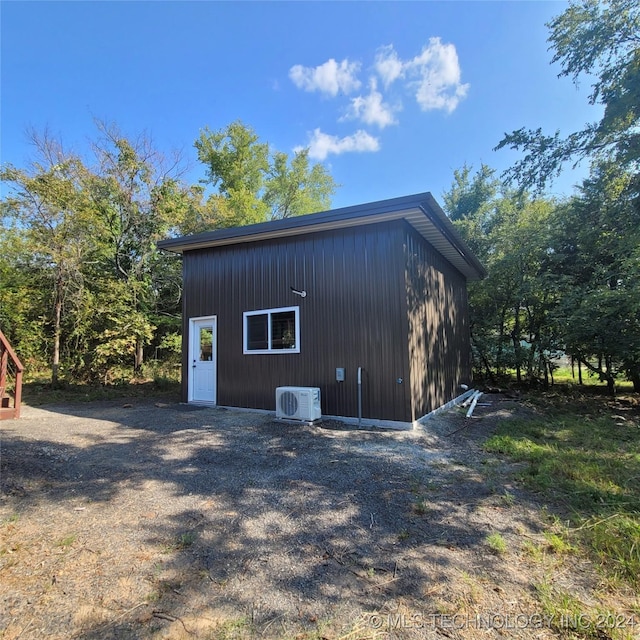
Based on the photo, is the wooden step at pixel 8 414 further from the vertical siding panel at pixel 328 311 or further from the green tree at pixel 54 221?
the green tree at pixel 54 221

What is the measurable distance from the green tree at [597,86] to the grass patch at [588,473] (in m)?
5.07

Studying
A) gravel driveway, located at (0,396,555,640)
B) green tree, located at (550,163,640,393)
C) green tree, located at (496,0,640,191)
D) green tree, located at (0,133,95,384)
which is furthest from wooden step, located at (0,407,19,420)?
green tree, located at (550,163,640,393)

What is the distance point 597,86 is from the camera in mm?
6898

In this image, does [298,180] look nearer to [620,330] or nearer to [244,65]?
[244,65]

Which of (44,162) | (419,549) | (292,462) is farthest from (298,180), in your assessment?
(419,549)

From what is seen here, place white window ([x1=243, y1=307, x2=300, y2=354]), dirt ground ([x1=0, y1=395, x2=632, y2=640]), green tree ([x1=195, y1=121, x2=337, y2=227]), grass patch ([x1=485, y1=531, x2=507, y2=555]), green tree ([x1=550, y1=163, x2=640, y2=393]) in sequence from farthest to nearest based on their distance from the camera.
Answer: green tree ([x1=195, y1=121, x2=337, y2=227]) → green tree ([x1=550, y1=163, x2=640, y2=393]) → white window ([x1=243, y1=307, x2=300, y2=354]) → grass patch ([x1=485, y1=531, x2=507, y2=555]) → dirt ground ([x1=0, y1=395, x2=632, y2=640])

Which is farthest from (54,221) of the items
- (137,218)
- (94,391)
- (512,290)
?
(512,290)

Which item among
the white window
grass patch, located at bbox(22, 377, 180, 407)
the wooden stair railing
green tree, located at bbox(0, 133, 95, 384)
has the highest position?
A: green tree, located at bbox(0, 133, 95, 384)

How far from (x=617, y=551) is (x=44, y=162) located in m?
13.6

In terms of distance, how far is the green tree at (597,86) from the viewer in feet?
20.6

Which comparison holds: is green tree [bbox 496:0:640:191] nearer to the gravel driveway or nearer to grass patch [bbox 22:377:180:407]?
the gravel driveway

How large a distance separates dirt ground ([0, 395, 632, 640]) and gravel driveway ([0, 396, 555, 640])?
0.03ft

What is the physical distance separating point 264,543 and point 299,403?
11.4ft

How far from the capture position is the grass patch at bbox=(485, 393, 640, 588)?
2.26 m
